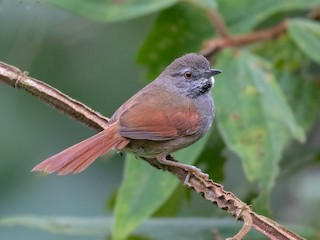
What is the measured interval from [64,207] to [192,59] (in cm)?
195

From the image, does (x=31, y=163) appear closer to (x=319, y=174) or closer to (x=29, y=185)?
(x=29, y=185)

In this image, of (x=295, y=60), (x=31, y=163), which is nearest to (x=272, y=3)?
(x=295, y=60)

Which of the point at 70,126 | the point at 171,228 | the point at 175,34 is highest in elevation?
the point at 70,126

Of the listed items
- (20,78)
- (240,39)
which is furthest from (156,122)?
(240,39)

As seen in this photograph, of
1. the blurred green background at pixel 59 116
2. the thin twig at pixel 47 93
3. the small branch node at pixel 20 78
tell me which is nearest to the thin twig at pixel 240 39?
the blurred green background at pixel 59 116

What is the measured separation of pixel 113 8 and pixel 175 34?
1.44 ft

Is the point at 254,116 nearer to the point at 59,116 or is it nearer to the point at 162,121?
the point at 162,121

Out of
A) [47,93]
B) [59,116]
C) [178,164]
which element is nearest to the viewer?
[47,93]

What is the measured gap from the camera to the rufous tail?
9.97ft

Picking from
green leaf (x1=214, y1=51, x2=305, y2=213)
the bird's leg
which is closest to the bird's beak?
green leaf (x1=214, y1=51, x2=305, y2=213)

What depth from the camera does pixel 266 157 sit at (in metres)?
4.02

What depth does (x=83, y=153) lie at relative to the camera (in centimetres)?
328

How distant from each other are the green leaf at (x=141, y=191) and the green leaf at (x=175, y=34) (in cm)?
75

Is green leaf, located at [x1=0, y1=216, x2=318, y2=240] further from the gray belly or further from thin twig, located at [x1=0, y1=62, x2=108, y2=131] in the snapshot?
thin twig, located at [x1=0, y1=62, x2=108, y2=131]
